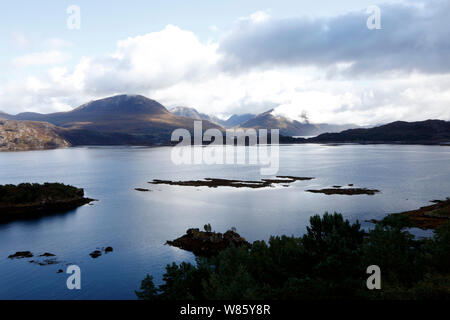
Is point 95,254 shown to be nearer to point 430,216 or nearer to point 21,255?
point 21,255

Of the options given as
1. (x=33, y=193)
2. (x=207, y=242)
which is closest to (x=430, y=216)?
(x=207, y=242)

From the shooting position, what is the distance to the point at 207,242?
194 ft

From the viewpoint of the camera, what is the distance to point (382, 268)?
33656 mm

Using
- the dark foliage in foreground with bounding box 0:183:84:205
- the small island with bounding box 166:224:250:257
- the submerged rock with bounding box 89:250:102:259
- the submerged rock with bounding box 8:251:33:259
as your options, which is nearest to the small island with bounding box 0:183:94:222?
the dark foliage in foreground with bounding box 0:183:84:205

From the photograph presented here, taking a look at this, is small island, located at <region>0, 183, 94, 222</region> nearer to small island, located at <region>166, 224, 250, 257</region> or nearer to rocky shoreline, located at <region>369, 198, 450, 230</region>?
small island, located at <region>166, 224, 250, 257</region>

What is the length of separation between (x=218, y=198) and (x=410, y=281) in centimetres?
7064

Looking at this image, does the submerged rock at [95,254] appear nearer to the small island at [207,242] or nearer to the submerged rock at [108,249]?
the submerged rock at [108,249]

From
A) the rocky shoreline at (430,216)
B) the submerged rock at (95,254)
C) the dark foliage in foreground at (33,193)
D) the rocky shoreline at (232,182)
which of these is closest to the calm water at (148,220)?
the submerged rock at (95,254)

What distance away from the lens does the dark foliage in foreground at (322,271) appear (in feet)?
91.6

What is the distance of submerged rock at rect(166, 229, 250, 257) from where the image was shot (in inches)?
2240
